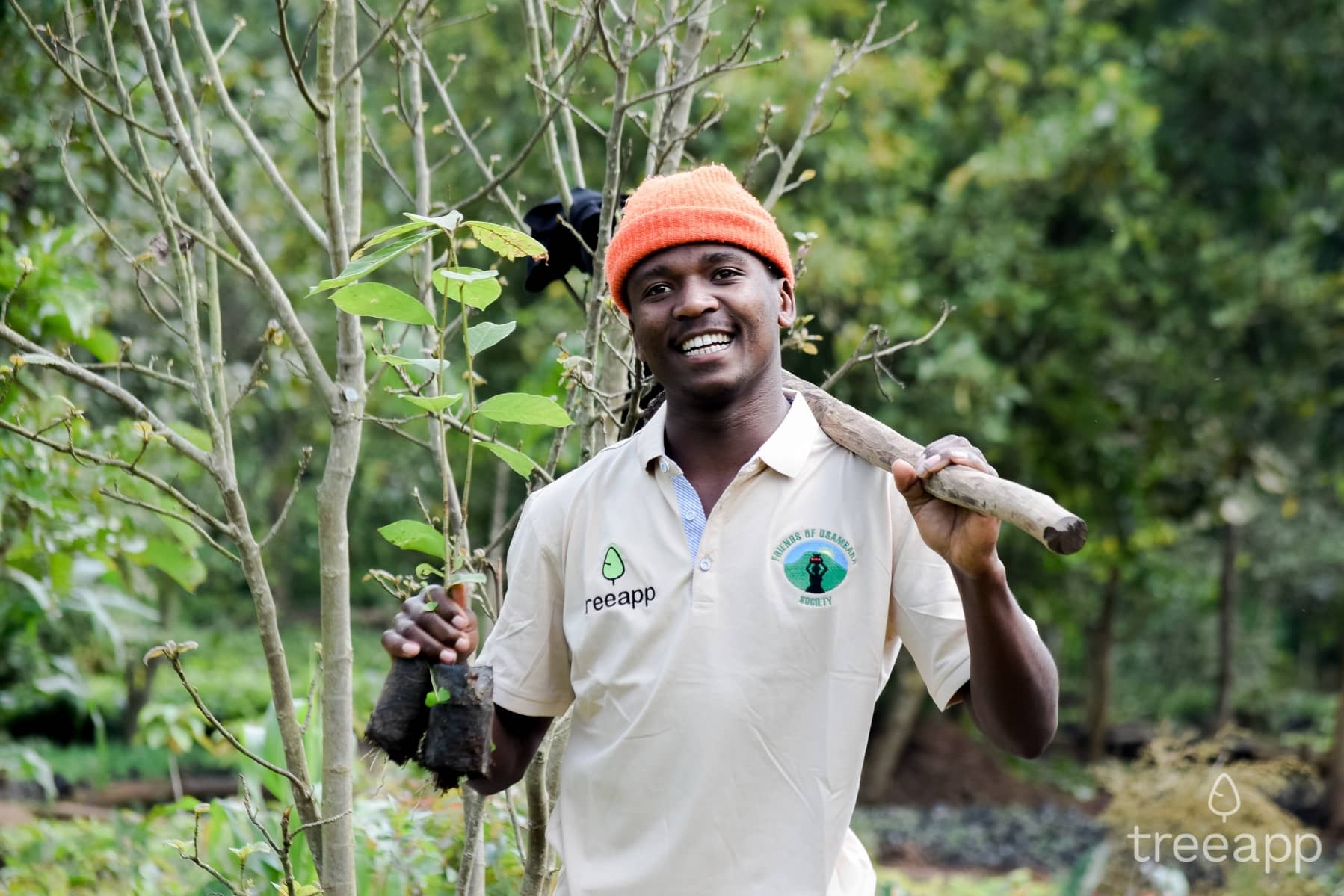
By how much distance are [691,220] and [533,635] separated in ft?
2.13

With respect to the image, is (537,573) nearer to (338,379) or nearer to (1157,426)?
(338,379)

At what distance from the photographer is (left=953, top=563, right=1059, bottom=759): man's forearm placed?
5.49ft

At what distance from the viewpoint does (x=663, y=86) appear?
2.76 meters

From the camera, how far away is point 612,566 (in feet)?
6.34

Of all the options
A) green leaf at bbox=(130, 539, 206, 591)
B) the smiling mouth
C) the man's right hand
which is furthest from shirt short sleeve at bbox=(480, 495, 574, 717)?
green leaf at bbox=(130, 539, 206, 591)

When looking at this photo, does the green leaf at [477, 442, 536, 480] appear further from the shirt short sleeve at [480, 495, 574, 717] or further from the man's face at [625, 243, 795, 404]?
the man's face at [625, 243, 795, 404]

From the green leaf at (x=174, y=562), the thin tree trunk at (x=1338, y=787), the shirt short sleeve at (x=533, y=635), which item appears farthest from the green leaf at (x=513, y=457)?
the thin tree trunk at (x=1338, y=787)

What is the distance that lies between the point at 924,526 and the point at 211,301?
1.62 metres

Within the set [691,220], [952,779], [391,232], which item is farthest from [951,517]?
[952,779]

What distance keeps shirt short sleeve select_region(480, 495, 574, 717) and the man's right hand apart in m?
0.23

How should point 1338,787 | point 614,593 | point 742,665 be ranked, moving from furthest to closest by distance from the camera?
point 1338,787 < point 614,593 < point 742,665


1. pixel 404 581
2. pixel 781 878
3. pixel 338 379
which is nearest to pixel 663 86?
pixel 338 379

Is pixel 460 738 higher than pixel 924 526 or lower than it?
lower

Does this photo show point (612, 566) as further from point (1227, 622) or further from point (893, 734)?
point (1227, 622)
